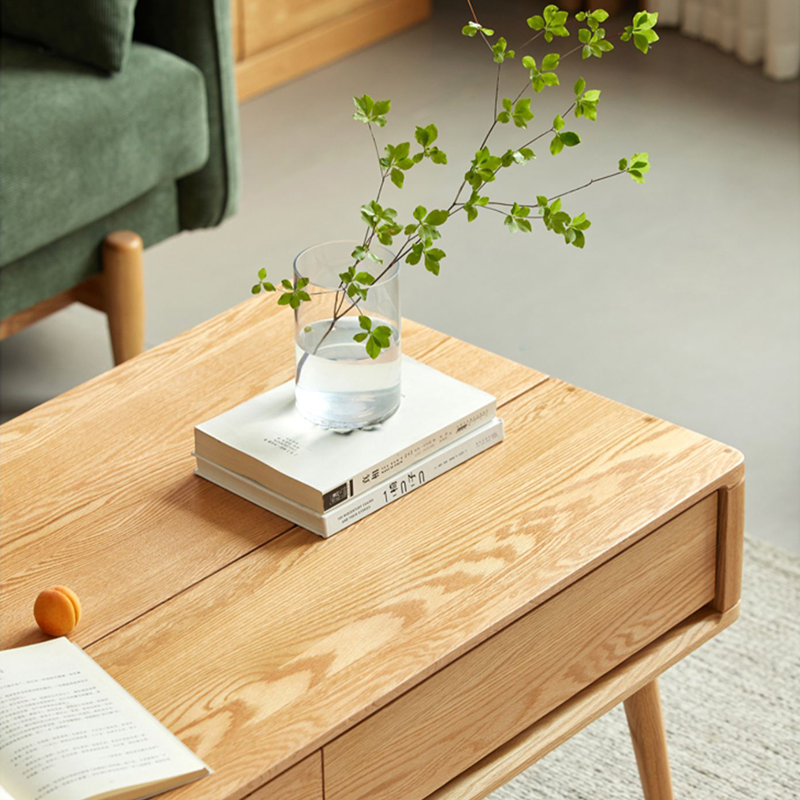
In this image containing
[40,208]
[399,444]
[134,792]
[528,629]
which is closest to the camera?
[134,792]

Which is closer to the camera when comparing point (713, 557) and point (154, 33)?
point (713, 557)

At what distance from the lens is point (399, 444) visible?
120cm

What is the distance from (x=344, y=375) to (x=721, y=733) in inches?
26.7

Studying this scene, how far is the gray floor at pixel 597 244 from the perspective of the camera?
87.0 inches

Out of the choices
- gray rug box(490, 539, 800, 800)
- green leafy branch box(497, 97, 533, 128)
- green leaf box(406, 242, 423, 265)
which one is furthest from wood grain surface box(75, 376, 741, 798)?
gray rug box(490, 539, 800, 800)

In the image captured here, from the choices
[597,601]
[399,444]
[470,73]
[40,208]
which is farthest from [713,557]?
[470,73]

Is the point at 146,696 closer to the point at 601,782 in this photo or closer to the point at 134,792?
the point at 134,792

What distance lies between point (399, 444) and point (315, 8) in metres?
2.57

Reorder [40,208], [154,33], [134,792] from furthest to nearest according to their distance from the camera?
[154,33] < [40,208] < [134,792]

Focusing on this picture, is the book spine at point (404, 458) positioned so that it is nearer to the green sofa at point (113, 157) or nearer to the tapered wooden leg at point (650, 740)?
the tapered wooden leg at point (650, 740)

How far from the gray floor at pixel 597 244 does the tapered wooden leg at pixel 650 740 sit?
1.88 ft

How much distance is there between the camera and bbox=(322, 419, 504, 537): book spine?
1158 millimetres

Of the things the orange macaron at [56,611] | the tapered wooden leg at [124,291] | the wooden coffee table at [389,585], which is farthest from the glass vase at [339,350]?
the tapered wooden leg at [124,291]

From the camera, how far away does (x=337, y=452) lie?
1.19 metres
